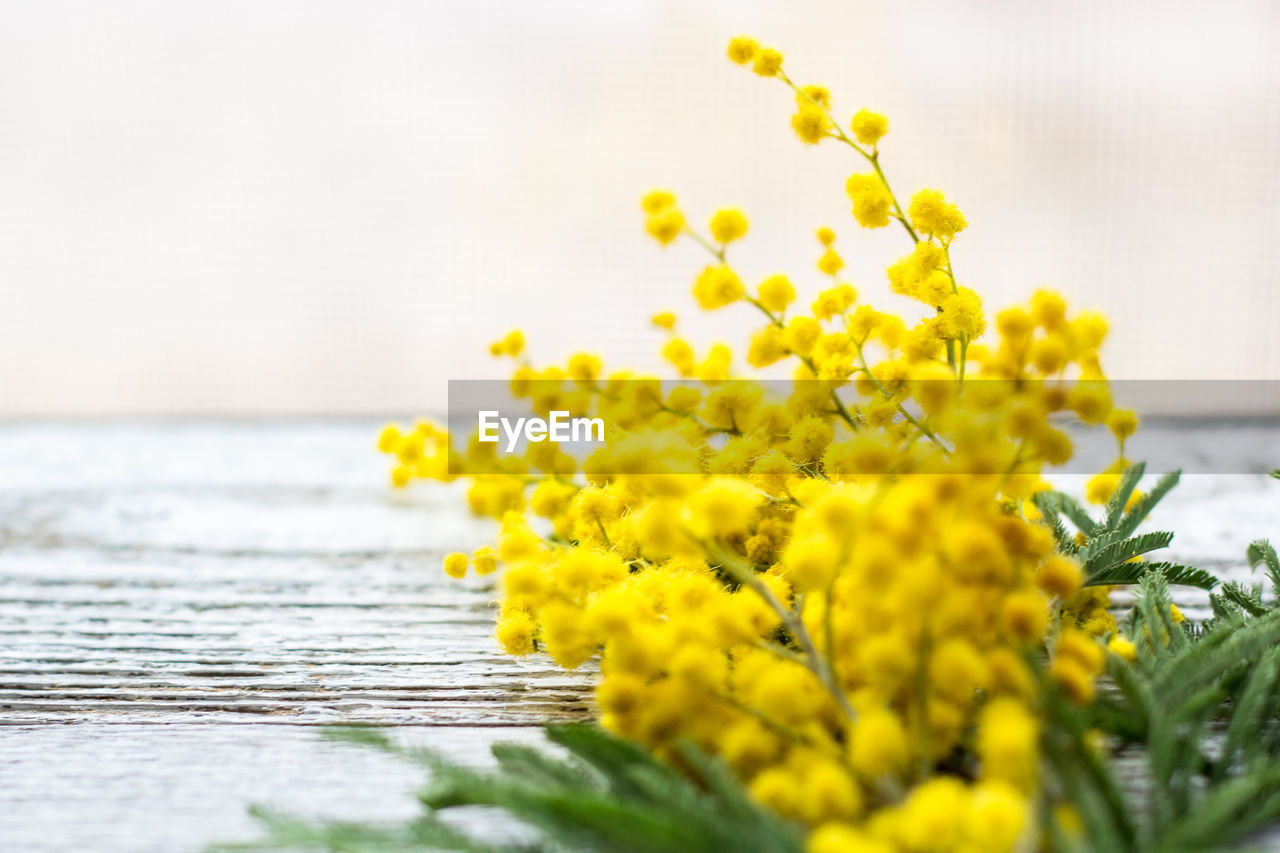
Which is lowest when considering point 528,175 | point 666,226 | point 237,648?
point 237,648

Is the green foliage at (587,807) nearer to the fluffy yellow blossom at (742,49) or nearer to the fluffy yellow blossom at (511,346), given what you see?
the fluffy yellow blossom at (511,346)

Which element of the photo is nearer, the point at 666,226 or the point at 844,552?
the point at 844,552

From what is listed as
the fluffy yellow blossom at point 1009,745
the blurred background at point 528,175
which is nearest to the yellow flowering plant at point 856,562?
the fluffy yellow blossom at point 1009,745

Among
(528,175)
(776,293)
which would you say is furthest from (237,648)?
(528,175)

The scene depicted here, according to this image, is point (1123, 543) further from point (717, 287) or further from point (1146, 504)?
point (717, 287)

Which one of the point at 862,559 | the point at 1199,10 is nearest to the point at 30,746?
the point at 862,559

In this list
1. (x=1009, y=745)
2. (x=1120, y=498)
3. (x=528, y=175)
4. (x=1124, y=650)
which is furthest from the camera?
(x=528, y=175)

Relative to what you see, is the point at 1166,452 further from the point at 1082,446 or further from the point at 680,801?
the point at 680,801
